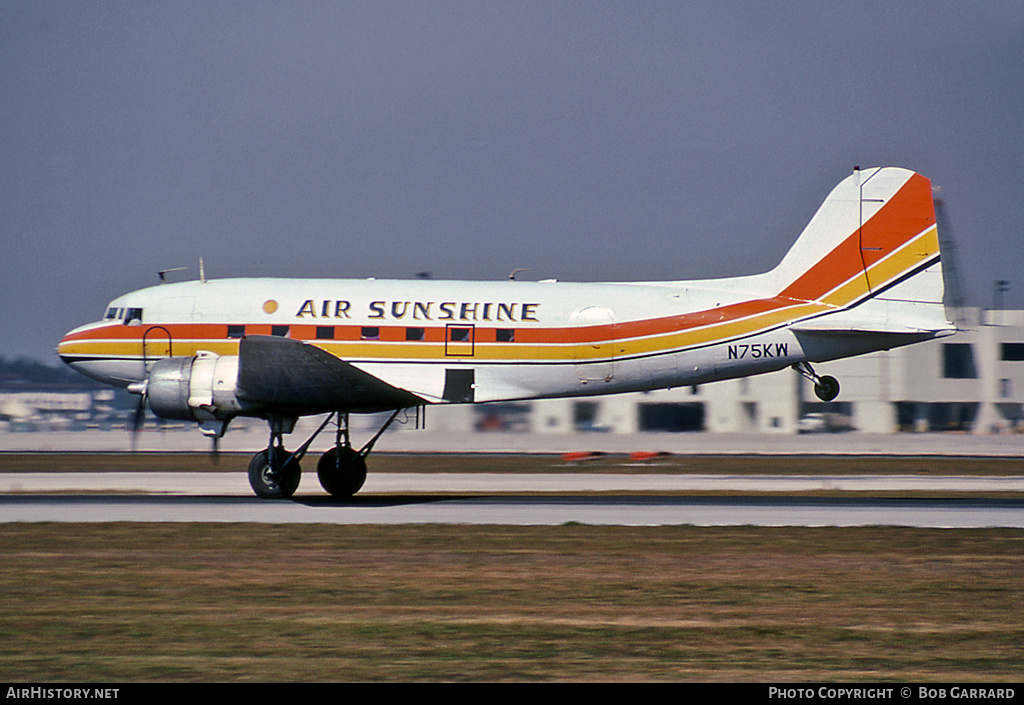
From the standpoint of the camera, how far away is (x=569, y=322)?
23.8 metres

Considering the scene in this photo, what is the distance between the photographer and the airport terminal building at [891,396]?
73125mm

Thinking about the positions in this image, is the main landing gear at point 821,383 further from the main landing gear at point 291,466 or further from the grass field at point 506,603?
the main landing gear at point 291,466

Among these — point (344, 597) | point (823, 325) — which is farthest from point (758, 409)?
point (344, 597)

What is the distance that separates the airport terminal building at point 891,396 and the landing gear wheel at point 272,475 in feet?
161

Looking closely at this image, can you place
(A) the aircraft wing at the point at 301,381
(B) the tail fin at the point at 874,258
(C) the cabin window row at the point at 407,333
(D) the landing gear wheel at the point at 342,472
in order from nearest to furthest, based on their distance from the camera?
(A) the aircraft wing at the point at 301,381 → (D) the landing gear wheel at the point at 342,472 → (C) the cabin window row at the point at 407,333 → (B) the tail fin at the point at 874,258

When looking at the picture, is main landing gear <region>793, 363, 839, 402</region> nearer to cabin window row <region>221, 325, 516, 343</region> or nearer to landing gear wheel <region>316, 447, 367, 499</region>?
cabin window row <region>221, 325, 516, 343</region>

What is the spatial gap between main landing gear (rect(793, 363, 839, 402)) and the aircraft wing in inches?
371

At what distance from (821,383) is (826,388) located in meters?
0.16

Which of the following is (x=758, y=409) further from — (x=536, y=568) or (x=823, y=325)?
(x=536, y=568)

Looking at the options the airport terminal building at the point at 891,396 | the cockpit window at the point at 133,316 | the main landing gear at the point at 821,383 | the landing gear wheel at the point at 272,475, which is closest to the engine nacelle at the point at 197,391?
the landing gear wheel at the point at 272,475

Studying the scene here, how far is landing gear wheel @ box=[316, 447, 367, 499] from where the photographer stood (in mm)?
22938

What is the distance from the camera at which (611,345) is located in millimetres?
23719
